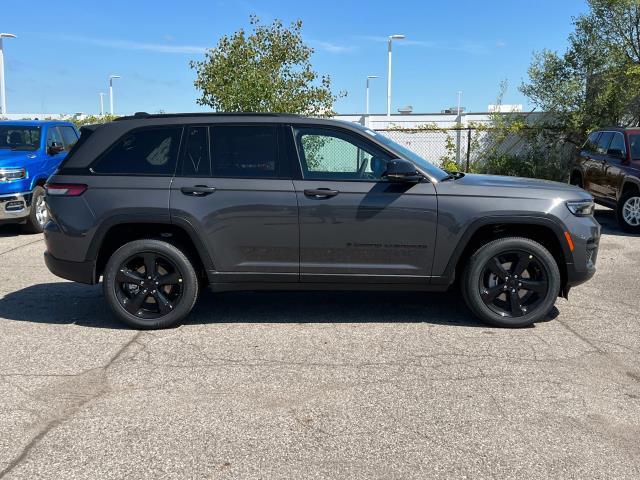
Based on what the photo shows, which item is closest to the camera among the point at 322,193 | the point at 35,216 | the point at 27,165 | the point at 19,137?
Answer: the point at 322,193

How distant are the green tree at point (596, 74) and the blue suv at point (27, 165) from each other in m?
12.5

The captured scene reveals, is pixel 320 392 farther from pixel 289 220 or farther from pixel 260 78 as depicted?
pixel 260 78

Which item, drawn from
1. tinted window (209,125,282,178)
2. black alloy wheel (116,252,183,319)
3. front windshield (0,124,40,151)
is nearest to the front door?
tinted window (209,125,282,178)

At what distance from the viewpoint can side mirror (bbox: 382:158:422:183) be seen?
16.2ft

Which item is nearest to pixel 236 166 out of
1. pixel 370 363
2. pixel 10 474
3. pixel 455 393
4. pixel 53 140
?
pixel 370 363

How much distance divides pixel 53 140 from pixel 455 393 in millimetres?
9649

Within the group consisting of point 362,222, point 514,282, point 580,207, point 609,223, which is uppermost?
point 580,207

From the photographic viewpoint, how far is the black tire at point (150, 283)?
17.3 ft

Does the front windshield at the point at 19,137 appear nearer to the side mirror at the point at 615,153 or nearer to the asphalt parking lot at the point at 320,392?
the asphalt parking lot at the point at 320,392

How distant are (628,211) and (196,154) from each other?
805 cm

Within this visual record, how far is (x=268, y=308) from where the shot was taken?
6059 mm

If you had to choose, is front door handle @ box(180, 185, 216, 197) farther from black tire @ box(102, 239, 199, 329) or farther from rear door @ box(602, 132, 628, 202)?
rear door @ box(602, 132, 628, 202)

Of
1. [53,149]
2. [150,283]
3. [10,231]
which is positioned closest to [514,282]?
[150,283]

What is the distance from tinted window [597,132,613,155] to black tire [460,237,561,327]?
721 cm
